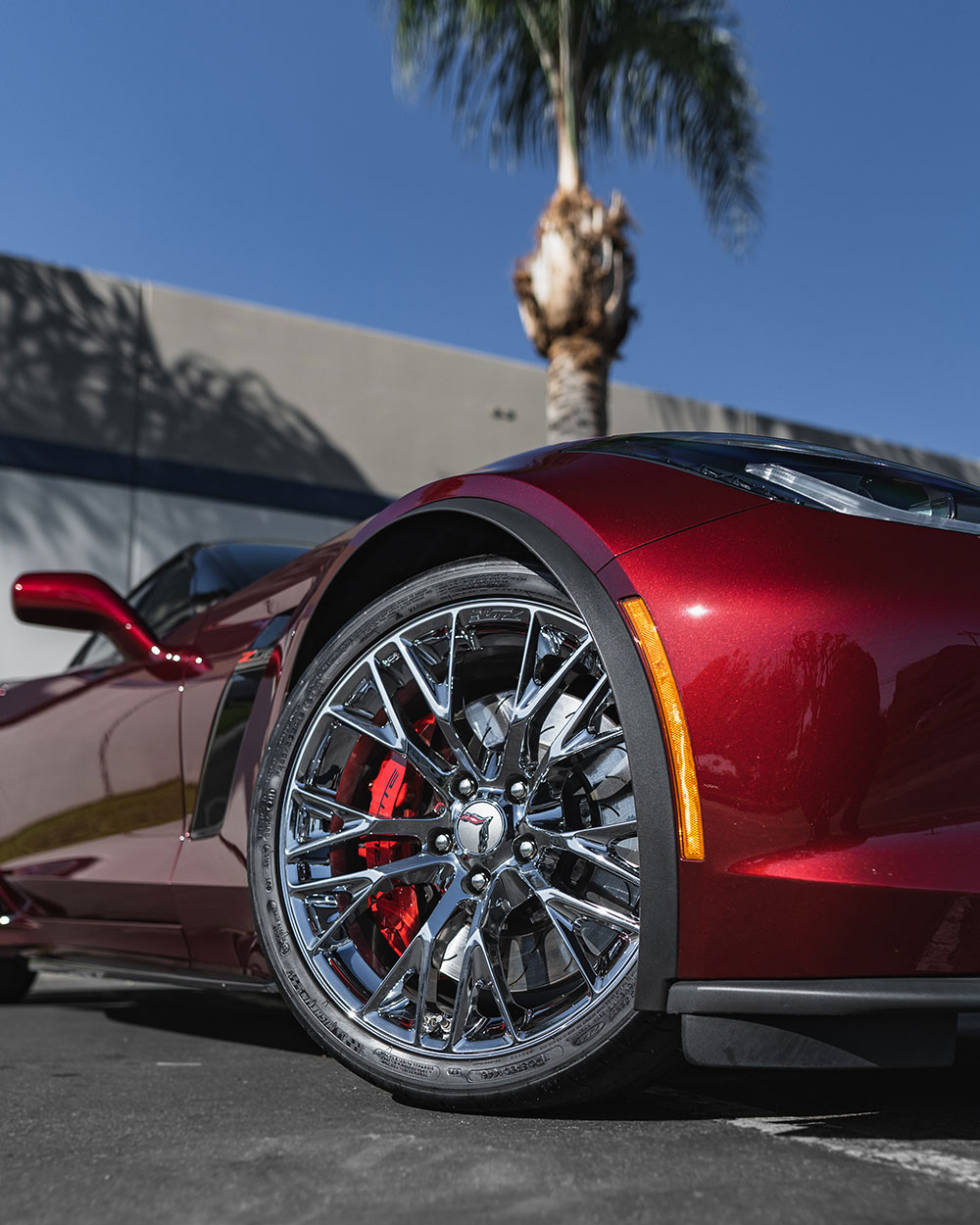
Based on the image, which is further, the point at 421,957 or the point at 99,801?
the point at 99,801

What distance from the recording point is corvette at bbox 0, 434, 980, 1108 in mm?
1651

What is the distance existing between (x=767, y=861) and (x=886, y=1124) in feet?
1.69

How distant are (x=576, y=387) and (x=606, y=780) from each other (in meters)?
8.65

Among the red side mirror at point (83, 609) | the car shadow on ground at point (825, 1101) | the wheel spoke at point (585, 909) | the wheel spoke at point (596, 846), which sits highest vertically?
the red side mirror at point (83, 609)

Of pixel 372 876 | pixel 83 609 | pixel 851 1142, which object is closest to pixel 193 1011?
pixel 83 609

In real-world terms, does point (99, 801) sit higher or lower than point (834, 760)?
lower

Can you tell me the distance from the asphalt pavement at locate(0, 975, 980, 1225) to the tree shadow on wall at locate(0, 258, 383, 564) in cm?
1060

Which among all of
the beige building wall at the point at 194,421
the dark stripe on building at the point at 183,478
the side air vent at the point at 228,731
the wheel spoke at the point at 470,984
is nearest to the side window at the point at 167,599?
the side air vent at the point at 228,731

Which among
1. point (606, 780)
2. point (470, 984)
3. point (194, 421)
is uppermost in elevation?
point (194, 421)

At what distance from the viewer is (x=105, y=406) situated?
1284 cm

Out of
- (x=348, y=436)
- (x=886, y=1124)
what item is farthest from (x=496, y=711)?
(x=348, y=436)

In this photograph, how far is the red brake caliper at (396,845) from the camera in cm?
220

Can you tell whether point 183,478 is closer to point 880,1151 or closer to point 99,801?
point 99,801

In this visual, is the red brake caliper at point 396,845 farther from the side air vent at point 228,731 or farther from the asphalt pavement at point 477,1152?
the side air vent at point 228,731
